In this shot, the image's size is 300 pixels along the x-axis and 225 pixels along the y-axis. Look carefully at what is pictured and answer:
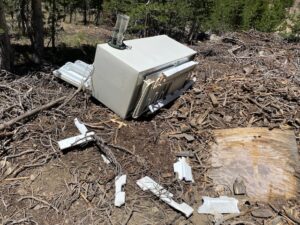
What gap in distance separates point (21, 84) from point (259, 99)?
12.6 ft

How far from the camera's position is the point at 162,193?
405 cm

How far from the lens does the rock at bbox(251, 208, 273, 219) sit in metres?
3.95

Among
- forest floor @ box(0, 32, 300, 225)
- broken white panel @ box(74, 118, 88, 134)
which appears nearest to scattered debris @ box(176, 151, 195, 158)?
forest floor @ box(0, 32, 300, 225)

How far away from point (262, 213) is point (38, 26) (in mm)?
7500

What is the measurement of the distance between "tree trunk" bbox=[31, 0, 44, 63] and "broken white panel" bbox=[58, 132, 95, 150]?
542 centimetres

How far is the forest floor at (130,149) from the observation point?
12.6 ft

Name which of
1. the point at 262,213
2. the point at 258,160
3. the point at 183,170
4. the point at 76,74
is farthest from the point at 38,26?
the point at 262,213

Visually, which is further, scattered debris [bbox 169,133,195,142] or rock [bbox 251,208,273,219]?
scattered debris [bbox 169,133,195,142]

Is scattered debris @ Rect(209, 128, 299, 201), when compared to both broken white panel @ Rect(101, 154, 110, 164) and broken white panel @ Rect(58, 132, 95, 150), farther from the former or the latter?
broken white panel @ Rect(58, 132, 95, 150)

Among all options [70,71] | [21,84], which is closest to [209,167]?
[70,71]

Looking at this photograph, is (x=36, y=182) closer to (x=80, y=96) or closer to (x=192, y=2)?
(x=80, y=96)

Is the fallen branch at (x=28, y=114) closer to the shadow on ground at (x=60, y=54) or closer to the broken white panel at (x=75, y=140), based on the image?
the broken white panel at (x=75, y=140)

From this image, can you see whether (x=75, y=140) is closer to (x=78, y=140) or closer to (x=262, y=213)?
(x=78, y=140)

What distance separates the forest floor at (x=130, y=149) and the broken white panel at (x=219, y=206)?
0.28 ft
